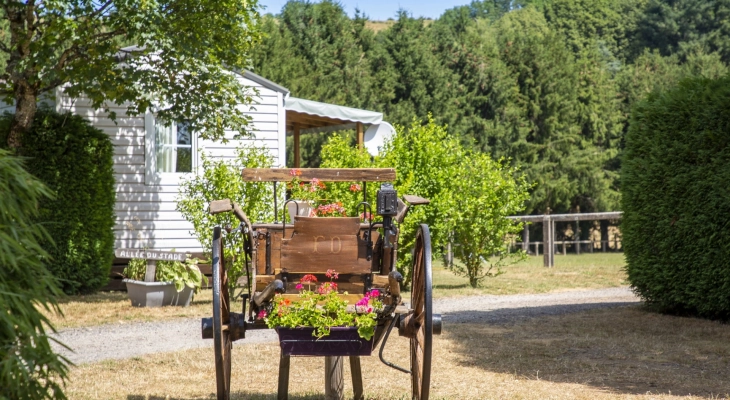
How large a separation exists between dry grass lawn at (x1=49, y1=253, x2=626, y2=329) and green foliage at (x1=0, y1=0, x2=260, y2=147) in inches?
109

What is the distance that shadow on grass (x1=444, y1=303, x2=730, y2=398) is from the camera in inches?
271

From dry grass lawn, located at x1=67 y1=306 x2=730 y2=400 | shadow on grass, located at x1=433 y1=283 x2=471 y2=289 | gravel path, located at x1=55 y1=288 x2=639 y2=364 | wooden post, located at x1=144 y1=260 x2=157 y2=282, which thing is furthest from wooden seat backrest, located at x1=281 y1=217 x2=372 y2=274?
shadow on grass, located at x1=433 y1=283 x2=471 y2=289

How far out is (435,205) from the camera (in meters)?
14.1

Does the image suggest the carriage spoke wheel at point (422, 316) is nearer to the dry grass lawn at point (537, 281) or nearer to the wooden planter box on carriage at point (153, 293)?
the wooden planter box on carriage at point (153, 293)

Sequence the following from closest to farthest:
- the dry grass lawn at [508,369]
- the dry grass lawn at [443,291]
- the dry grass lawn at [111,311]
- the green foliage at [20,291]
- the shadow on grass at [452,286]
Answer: the green foliage at [20,291] < the dry grass lawn at [508,369] < the dry grass lawn at [111,311] < the dry grass lawn at [443,291] < the shadow on grass at [452,286]

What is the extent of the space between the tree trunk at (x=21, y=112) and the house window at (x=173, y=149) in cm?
251

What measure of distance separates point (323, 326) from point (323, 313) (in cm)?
8

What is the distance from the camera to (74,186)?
43.9 feet

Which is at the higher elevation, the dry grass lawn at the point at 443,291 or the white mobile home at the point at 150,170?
the white mobile home at the point at 150,170

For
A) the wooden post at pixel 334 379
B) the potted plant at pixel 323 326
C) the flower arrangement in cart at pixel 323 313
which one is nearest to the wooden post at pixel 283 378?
the wooden post at pixel 334 379

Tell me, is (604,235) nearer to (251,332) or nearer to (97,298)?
(97,298)

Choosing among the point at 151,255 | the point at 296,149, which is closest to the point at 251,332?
the point at 151,255

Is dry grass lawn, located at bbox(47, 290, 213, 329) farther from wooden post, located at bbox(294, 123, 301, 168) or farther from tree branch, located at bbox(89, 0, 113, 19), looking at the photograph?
wooden post, located at bbox(294, 123, 301, 168)

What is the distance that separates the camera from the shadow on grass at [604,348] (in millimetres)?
6895
